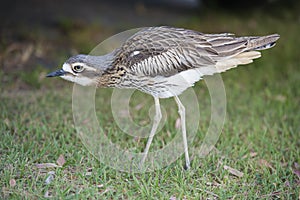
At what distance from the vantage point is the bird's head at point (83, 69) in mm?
4848

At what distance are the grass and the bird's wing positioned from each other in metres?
0.96

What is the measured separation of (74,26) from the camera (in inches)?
355

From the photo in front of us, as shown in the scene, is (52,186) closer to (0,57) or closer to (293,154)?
(293,154)

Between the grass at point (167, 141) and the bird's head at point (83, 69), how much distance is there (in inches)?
29.6

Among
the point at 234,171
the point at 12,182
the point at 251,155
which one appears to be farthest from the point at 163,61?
the point at 12,182

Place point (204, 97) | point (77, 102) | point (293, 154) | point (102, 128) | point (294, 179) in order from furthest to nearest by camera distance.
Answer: point (204, 97)
point (77, 102)
point (102, 128)
point (293, 154)
point (294, 179)

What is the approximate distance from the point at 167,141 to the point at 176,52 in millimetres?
1151

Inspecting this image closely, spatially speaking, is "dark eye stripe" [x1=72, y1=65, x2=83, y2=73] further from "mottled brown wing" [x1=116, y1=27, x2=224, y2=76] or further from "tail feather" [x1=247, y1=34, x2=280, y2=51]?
"tail feather" [x1=247, y1=34, x2=280, y2=51]

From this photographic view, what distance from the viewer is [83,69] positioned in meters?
4.89

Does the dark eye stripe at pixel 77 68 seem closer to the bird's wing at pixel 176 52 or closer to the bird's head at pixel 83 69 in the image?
the bird's head at pixel 83 69

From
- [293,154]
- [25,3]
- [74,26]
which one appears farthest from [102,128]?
[25,3]

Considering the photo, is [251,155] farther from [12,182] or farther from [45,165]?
[12,182]

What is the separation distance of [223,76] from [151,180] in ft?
10.8

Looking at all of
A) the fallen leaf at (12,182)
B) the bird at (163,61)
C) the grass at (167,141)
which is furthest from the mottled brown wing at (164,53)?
the fallen leaf at (12,182)
